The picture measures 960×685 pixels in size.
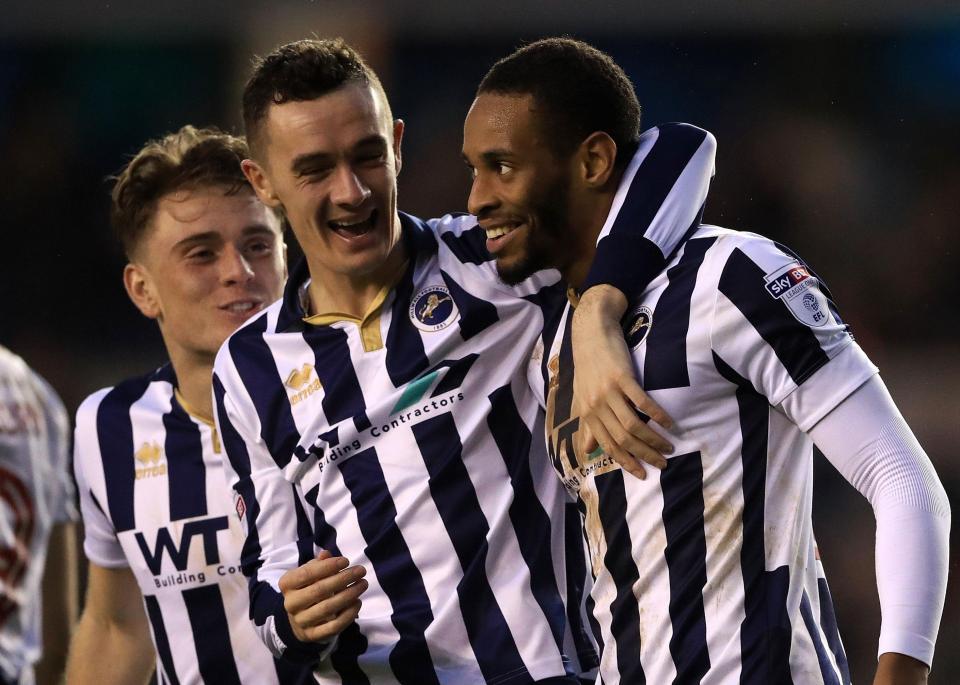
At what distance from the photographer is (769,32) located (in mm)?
7387

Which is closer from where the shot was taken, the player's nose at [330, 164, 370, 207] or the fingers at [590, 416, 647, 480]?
the fingers at [590, 416, 647, 480]

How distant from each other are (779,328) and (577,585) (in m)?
0.96

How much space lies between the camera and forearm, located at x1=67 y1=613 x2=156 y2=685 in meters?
3.65

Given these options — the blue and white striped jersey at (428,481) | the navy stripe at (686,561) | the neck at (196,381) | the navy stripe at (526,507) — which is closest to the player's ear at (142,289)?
the neck at (196,381)

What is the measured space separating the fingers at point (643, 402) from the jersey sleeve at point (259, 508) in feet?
3.12

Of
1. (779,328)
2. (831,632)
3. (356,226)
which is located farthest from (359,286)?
(831,632)

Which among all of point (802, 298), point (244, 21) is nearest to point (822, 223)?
point (244, 21)

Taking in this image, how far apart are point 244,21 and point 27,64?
51.0 inches

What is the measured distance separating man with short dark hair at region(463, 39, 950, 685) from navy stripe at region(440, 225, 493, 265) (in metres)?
0.50

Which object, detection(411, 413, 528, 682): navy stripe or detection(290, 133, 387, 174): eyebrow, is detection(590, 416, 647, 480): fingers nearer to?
detection(411, 413, 528, 682): navy stripe

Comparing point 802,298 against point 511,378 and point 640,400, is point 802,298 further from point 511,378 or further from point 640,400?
point 511,378

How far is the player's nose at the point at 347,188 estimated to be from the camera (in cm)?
284

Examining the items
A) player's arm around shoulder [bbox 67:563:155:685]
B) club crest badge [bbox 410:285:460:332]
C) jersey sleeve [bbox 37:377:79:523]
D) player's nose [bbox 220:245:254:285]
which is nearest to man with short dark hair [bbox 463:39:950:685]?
club crest badge [bbox 410:285:460:332]

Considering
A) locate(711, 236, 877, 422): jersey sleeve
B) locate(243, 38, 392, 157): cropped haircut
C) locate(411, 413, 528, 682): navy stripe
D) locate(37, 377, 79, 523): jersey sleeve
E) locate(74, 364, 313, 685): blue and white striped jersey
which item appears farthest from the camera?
locate(74, 364, 313, 685): blue and white striped jersey
